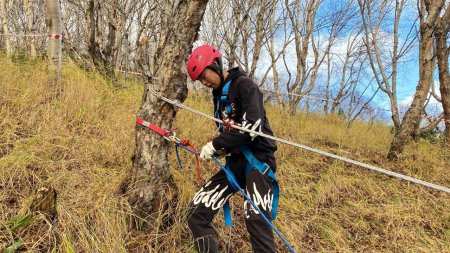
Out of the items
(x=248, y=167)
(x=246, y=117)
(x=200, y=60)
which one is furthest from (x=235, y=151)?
(x=200, y=60)

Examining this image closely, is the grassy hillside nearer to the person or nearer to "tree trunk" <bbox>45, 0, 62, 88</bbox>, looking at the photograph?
"tree trunk" <bbox>45, 0, 62, 88</bbox>

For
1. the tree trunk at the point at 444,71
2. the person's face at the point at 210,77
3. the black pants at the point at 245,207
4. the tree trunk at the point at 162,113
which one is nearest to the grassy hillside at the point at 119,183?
the tree trunk at the point at 162,113

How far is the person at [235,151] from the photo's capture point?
Answer: 2.22 m

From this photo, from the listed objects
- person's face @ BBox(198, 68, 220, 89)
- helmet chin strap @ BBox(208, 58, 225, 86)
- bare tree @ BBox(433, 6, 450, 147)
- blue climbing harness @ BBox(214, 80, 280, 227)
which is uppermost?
bare tree @ BBox(433, 6, 450, 147)

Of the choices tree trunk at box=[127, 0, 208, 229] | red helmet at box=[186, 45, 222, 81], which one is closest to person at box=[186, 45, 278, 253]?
red helmet at box=[186, 45, 222, 81]

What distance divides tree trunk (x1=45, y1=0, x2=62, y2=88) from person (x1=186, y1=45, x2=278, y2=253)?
3.01 m

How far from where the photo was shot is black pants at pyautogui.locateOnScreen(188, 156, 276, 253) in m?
2.24

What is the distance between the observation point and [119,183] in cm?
273

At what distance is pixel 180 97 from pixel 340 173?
132 inches

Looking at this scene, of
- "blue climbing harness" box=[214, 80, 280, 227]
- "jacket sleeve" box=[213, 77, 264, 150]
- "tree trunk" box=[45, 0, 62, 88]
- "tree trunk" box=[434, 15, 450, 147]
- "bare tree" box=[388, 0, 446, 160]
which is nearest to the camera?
"jacket sleeve" box=[213, 77, 264, 150]

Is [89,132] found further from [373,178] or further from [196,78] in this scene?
[373,178]

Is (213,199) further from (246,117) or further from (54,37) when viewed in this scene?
(54,37)

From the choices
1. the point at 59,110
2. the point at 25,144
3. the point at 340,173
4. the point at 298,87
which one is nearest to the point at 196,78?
the point at 25,144

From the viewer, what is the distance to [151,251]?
8.02ft
